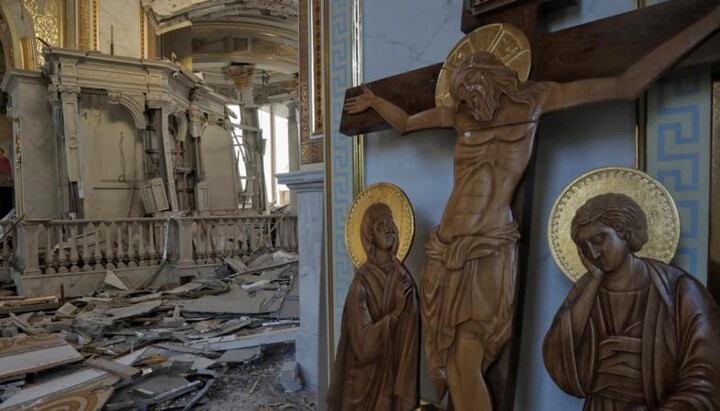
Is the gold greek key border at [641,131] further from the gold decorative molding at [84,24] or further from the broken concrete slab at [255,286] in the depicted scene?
the gold decorative molding at [84,24]

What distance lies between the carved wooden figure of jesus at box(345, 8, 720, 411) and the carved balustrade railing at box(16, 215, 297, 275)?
684 centimetres

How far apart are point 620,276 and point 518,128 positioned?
1.55ft

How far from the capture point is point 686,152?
114cm

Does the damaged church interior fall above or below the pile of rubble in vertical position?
above

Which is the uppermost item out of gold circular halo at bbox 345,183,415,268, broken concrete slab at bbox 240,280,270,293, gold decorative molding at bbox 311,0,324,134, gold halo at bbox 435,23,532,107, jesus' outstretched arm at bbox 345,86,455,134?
gold decorative molding at bbox 311,0,324,134

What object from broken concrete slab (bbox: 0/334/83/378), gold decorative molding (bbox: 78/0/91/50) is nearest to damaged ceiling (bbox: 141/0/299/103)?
gold decorative molding (bbox: 78/0/91/50)

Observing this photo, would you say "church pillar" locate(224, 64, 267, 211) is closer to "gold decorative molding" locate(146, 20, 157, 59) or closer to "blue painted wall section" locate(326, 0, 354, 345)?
"gold decorative molding" locate(146, 20, 157, 59)

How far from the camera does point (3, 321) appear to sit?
16.6 feet

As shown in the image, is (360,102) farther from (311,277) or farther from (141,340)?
(141,340)

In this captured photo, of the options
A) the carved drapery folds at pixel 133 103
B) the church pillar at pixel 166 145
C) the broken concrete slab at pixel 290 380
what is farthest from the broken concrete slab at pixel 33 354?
the carved drapery folds at pixel 133 103

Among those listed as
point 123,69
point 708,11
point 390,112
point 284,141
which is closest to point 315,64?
point 390,112

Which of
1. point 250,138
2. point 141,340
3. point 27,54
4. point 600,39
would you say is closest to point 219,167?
point 250,138

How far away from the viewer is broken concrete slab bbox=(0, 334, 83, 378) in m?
3.23

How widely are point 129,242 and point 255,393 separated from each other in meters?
5.18
